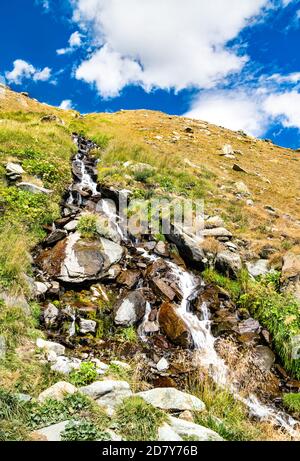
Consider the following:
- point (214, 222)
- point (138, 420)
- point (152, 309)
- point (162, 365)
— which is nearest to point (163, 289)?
point (152, 309)

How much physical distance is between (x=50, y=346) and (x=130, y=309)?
277 centimetres

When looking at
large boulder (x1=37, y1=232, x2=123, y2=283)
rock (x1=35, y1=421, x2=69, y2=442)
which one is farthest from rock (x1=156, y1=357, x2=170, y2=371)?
rock (x1=35, y1=421, x2=69, y2=442)

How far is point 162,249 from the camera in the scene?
490 inches

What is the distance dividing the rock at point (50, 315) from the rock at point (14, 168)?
25.2ft

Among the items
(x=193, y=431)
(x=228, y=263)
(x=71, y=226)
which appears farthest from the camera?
(x=71, y=226)

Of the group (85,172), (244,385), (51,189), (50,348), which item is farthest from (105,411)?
(85,172)

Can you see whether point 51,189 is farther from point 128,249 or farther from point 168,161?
point 168,161

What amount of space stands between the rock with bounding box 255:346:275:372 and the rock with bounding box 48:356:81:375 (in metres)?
4.39

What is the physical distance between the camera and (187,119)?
148 ft

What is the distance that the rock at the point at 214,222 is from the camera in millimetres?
14351

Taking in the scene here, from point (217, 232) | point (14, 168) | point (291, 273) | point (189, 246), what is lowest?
point (291, 273)

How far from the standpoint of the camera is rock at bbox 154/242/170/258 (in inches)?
481

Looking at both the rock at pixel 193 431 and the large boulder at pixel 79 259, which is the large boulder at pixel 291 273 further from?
the rock at pixel 193 431

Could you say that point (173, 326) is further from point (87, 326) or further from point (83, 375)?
point (83, 375)
